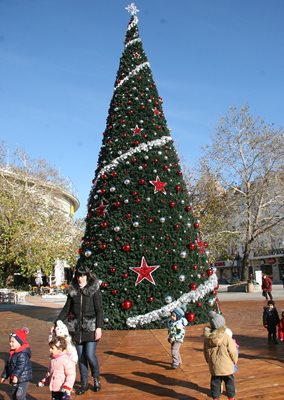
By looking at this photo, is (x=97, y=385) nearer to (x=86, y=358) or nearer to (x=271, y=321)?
(x=86, y=358)

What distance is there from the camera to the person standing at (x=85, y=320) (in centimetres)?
503

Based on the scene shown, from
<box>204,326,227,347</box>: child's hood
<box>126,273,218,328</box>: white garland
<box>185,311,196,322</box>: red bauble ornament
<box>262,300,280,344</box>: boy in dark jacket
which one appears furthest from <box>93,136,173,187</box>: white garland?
<box>204,326,227,347</box>: child's hood

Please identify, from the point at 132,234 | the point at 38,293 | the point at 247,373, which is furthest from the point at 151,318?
the point at 38,293

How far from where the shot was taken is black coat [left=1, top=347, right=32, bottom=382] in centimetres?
417

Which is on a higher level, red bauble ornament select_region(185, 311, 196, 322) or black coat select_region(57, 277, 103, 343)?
black coat select_region(57, 277, 103, 343)

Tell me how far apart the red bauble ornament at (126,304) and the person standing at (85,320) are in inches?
171

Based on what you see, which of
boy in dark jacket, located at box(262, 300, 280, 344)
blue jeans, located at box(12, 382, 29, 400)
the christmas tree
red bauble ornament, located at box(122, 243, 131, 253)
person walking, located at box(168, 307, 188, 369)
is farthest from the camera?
red bauble ornament, located at box(122, 243, 131, 253)

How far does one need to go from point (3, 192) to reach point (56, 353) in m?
25.1

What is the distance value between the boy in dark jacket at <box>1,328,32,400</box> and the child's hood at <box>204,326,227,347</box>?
1.95 meters

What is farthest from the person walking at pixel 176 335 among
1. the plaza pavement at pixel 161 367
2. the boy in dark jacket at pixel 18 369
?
the boy in dark jacket at pixel 18 369

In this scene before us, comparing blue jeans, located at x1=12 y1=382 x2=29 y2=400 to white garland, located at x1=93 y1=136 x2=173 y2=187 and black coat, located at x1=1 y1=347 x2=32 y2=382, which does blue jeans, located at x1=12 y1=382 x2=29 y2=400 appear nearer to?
black coat, located at x1=1 y1=347 x2=32 y2=382

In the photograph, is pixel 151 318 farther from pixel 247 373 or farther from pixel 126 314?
pixel 247 373

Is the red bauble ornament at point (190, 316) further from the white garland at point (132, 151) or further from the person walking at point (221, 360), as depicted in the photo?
the person walking at point (221, 360)

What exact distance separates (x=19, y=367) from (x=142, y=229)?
6045mm
